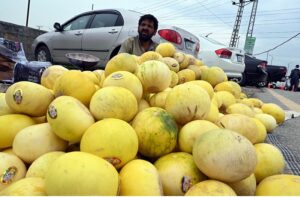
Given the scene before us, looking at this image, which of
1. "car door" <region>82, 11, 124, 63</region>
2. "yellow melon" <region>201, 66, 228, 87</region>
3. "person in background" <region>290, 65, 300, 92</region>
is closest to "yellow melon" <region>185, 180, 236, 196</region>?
"yellow melon" <region>201, 66, 228, 87</region>

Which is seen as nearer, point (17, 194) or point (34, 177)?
point (17, 194)

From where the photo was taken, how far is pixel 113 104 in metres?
1.55

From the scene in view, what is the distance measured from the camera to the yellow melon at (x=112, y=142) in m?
1.30

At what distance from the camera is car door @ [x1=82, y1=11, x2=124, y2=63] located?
24.3 ft

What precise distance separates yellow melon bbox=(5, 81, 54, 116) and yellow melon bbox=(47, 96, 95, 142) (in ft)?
0.81

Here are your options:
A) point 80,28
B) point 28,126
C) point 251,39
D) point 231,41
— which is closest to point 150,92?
point 28,126

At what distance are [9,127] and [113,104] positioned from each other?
0.57 m

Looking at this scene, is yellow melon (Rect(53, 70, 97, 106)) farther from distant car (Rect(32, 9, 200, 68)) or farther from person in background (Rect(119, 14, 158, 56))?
distant car (Rect(32, 9, 200, 68))

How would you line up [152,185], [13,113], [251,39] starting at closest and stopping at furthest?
[152,185] < [13,113] < [251,39]

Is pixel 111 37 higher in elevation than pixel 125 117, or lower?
higher

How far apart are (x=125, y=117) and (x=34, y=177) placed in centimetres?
50

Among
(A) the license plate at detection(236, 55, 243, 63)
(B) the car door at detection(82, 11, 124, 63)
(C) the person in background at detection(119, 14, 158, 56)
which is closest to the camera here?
(C) the person in background at detection(119, 14, 158, 56)

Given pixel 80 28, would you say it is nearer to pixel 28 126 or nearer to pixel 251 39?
pixel 28 126

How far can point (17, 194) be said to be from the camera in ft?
3.75
